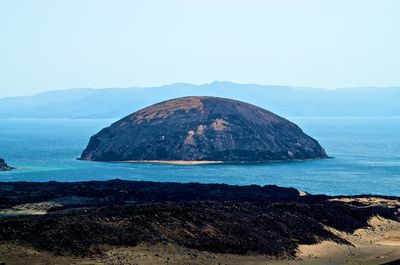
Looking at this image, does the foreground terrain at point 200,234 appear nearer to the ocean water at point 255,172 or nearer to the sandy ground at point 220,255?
the sandy ground at point 220,255

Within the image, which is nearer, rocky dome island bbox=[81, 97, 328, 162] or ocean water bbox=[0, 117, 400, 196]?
ocean water bbox=[0, 117, 400, 196]

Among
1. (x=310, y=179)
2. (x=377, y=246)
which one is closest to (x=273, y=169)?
(x=310, y=179)

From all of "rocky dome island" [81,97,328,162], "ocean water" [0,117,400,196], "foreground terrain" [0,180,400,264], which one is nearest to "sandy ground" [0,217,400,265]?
"foreground terrain" [0,180,400,264]

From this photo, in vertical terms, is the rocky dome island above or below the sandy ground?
above

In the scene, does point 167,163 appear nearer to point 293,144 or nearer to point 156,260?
point 293,144

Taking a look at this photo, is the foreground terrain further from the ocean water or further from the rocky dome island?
the rocky dome island

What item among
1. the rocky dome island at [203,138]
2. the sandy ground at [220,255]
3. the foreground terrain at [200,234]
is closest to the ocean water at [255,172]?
the rocky dome island at [203,138]
